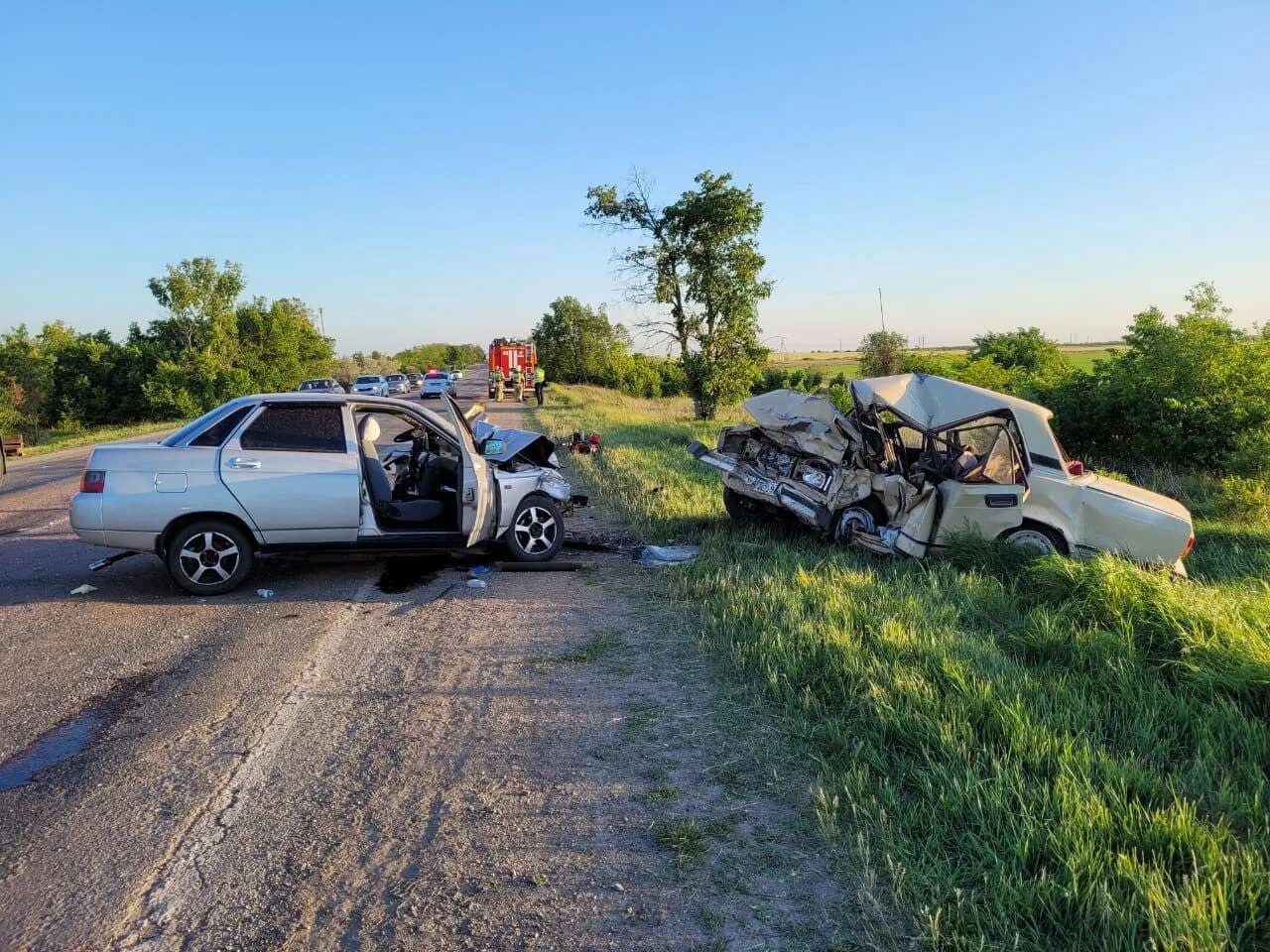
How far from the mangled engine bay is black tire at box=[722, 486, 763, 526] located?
0.04 feet

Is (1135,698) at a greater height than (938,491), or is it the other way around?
(938,491)

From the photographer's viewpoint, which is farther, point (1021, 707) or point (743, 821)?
point (1021, 707)

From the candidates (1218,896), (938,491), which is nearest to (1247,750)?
(1218,896)

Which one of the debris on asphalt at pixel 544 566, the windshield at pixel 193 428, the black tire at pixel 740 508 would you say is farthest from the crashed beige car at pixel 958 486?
the windshield at pixel 193 428

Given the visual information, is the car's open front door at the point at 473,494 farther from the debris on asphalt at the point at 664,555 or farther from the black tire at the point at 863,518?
the black tire at the point at 863,518

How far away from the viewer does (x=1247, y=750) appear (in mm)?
3891

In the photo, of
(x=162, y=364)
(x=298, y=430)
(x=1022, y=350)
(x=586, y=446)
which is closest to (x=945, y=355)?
(x=1022, y=350)

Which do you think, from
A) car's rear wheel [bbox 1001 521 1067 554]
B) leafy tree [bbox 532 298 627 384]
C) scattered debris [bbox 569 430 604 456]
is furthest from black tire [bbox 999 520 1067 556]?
leafy tree [bbox 532 298 627 384]

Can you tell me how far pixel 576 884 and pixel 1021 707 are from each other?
2406mm

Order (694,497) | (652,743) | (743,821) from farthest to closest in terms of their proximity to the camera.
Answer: (694,497), (652,743), (743,821)

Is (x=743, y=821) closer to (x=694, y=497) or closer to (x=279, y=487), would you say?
(x=279, y=487)

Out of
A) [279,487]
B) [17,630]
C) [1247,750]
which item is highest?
[279,487]

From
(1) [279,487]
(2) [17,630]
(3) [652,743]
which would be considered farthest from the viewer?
(1) [279,487]

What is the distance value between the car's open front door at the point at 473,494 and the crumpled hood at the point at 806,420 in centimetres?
317
